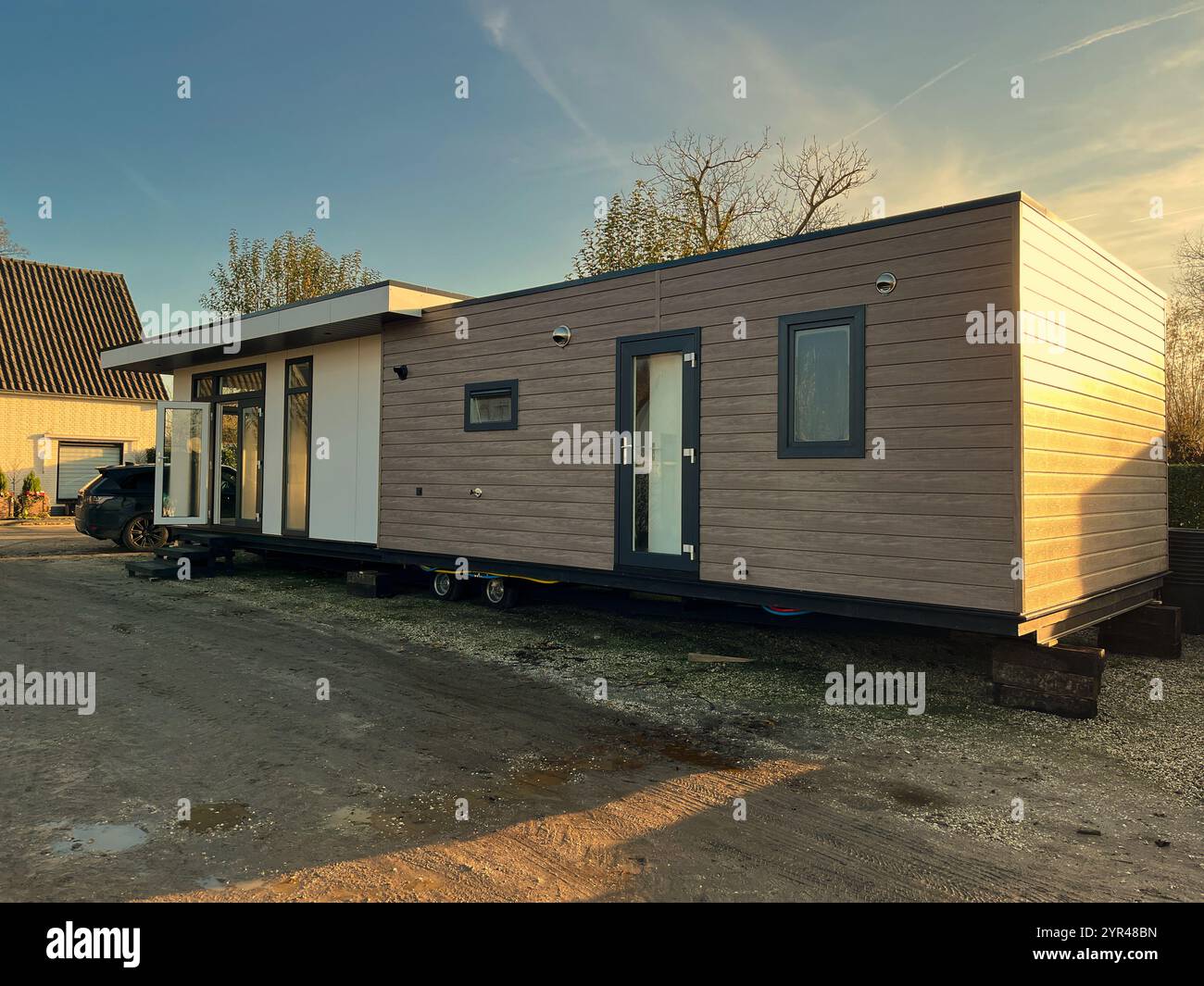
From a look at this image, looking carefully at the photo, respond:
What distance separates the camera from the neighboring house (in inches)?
837

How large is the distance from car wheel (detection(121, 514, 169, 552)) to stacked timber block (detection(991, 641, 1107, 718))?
44.8ft

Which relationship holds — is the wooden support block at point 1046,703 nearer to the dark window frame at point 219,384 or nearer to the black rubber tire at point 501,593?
the black rubber tire at point 501,593

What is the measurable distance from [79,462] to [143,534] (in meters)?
10.4

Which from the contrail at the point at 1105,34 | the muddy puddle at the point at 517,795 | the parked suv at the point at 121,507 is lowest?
the muddy puddle at the point at 517,795

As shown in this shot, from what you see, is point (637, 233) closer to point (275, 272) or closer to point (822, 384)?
point (822, 384)

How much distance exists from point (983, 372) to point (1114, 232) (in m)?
4.75

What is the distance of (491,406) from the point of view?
8.16 metres

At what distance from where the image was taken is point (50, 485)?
2173 centimetres

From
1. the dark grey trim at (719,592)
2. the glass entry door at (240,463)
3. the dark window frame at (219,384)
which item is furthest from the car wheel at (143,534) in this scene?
the dark grey trim at (719,592)

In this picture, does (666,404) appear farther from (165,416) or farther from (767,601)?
(165,416)

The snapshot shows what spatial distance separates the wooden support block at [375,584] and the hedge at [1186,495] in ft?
31.2

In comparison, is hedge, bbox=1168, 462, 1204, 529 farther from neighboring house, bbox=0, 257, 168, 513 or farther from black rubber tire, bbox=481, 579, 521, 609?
neighboring house, bbox=0, 257, 168, 513

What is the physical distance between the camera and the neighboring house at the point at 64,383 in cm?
2125
